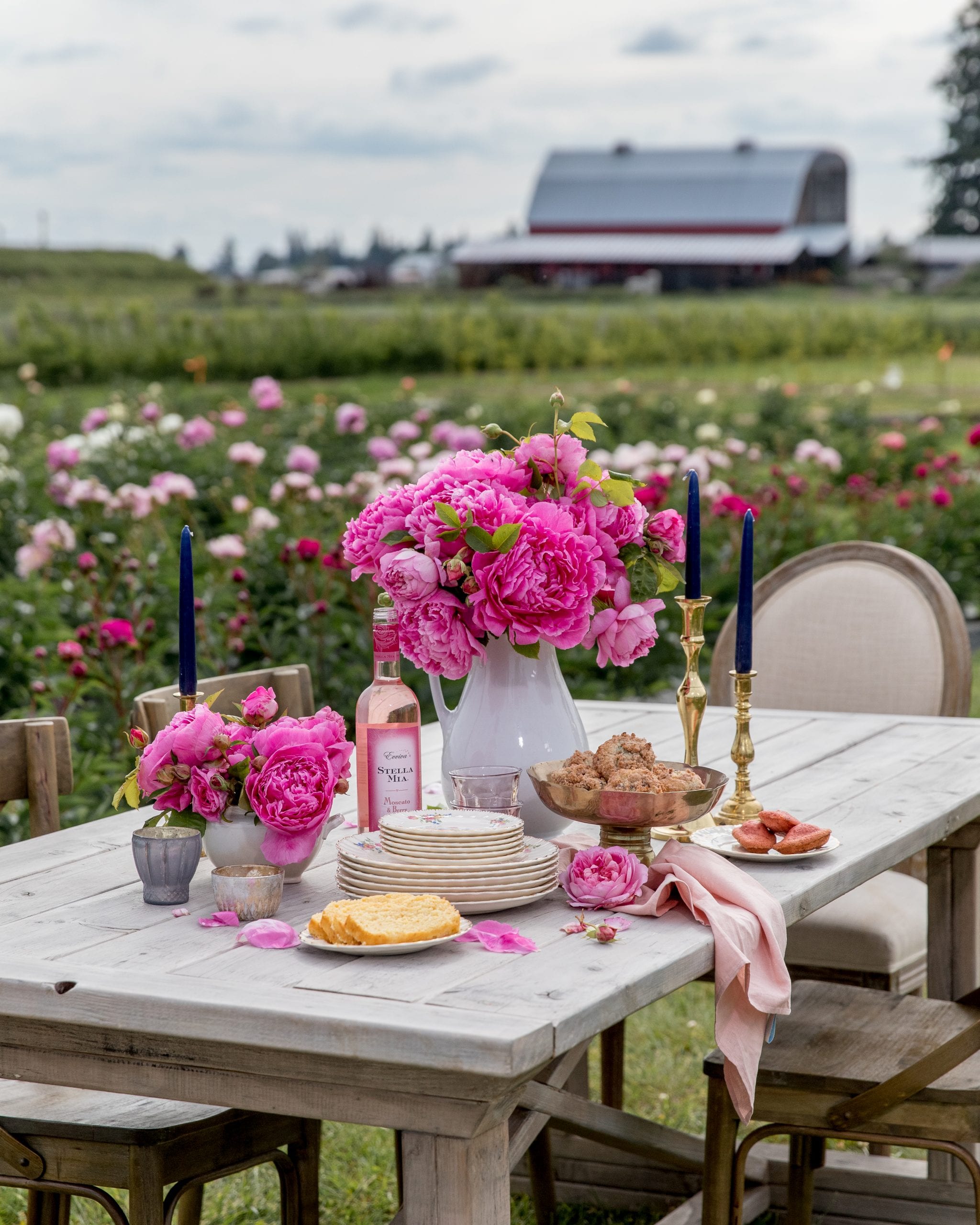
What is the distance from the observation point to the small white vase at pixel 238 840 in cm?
149

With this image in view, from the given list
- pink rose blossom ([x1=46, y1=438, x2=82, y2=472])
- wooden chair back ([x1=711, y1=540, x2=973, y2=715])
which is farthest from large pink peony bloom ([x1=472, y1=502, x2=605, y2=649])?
pink rose blossom ([x1=46, y1=438, x2=82, y2=472])

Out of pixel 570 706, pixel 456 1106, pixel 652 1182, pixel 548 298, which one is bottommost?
pixel 652 1182

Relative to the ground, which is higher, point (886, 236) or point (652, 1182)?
point (886, 236)

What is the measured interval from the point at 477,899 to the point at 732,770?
806 millimetres

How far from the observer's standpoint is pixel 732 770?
2.14 metres

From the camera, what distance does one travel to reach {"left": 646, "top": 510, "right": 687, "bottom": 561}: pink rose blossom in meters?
1.75

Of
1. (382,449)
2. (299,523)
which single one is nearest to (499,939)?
(299,523)

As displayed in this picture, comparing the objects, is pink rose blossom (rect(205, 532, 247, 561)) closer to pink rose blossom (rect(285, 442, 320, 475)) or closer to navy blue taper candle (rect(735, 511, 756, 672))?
pink rose blossom (rect(285, 442, 320, 475))

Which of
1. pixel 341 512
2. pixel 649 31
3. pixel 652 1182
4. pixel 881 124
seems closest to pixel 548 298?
pixel 649 31

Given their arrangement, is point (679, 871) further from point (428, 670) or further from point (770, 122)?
point (770, 122)

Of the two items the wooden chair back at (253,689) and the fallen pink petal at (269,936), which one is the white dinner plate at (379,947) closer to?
the fallen pink petal at (269,936)

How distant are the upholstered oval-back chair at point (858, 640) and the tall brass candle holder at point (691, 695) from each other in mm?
844

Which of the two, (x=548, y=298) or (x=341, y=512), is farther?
(x=548, y=298)

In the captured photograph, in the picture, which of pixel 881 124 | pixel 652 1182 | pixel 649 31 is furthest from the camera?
pixel 881 124
